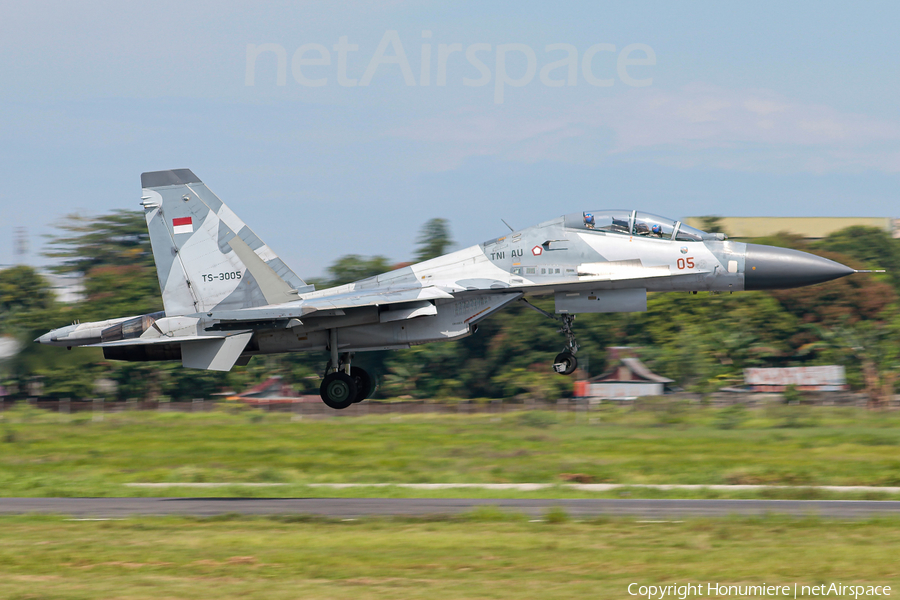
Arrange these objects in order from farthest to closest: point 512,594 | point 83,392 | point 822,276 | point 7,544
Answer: point 83,392 → point 822,276 → point 7,544 → point 512,594

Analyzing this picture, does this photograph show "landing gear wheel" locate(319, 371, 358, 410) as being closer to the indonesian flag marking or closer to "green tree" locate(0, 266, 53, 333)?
the indonesian flag marking

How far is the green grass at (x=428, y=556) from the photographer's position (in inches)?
513

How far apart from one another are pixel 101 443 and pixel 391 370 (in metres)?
43.6

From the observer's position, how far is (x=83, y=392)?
243 feet

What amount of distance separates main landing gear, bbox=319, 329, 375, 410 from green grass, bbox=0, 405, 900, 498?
373 centimetres

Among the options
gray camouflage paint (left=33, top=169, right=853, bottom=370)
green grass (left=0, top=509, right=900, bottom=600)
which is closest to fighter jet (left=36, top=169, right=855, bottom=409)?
gray camouflage paint (left=33, top=169, right=853, bottom=370)

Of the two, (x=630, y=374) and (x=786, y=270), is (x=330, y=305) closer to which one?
(x=786, y=270)

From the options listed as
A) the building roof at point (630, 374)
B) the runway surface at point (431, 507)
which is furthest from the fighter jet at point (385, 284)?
the building roof at point (630, 374)

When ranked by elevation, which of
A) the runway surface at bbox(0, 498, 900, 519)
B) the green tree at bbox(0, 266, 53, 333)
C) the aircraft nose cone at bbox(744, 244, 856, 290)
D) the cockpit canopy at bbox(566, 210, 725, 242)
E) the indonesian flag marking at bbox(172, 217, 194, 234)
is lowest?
the runway surface at bbox(0, 498, 900, 519)

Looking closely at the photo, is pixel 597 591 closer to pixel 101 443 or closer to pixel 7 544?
pixel 7 544

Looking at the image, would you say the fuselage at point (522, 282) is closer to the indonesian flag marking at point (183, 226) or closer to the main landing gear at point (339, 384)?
the main landing gear at point (339, 384)

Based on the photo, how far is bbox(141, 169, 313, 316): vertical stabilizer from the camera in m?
23.5

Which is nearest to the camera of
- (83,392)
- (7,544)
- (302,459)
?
(7,544)

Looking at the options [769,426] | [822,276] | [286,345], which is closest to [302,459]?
[286,345]
